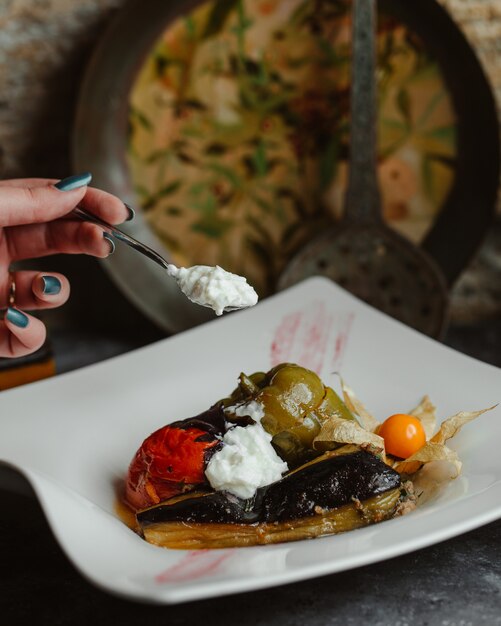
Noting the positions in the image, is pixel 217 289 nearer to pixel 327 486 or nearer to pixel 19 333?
pixel 327 486

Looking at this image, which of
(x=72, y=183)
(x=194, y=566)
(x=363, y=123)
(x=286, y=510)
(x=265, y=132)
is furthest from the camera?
(x=265, y=132)

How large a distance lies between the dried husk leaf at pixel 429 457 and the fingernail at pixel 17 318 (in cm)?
65

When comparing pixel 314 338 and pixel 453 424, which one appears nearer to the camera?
pixel 453 424

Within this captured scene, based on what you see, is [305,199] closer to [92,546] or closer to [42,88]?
[42,88]

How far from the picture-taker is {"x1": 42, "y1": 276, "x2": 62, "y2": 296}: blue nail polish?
149cm

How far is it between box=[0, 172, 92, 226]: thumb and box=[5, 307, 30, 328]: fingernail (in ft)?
0.48

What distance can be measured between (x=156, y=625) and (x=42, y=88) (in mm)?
1604

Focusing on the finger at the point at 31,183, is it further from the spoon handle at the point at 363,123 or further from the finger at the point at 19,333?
the spoon handle at the point at 363,123

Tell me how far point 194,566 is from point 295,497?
19 cm

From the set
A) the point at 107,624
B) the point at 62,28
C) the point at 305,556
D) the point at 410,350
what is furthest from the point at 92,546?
the point at 62,28

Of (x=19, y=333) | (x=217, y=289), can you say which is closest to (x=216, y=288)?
(x=217, y=289)

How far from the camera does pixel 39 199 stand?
1.42m

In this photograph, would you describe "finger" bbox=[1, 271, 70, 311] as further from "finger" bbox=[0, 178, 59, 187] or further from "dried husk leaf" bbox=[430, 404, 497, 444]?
Result: "dried husk leaf" bbox=[430, 404, 497, 444]

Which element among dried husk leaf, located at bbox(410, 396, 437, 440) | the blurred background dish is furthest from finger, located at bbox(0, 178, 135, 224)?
the blurred background dish
